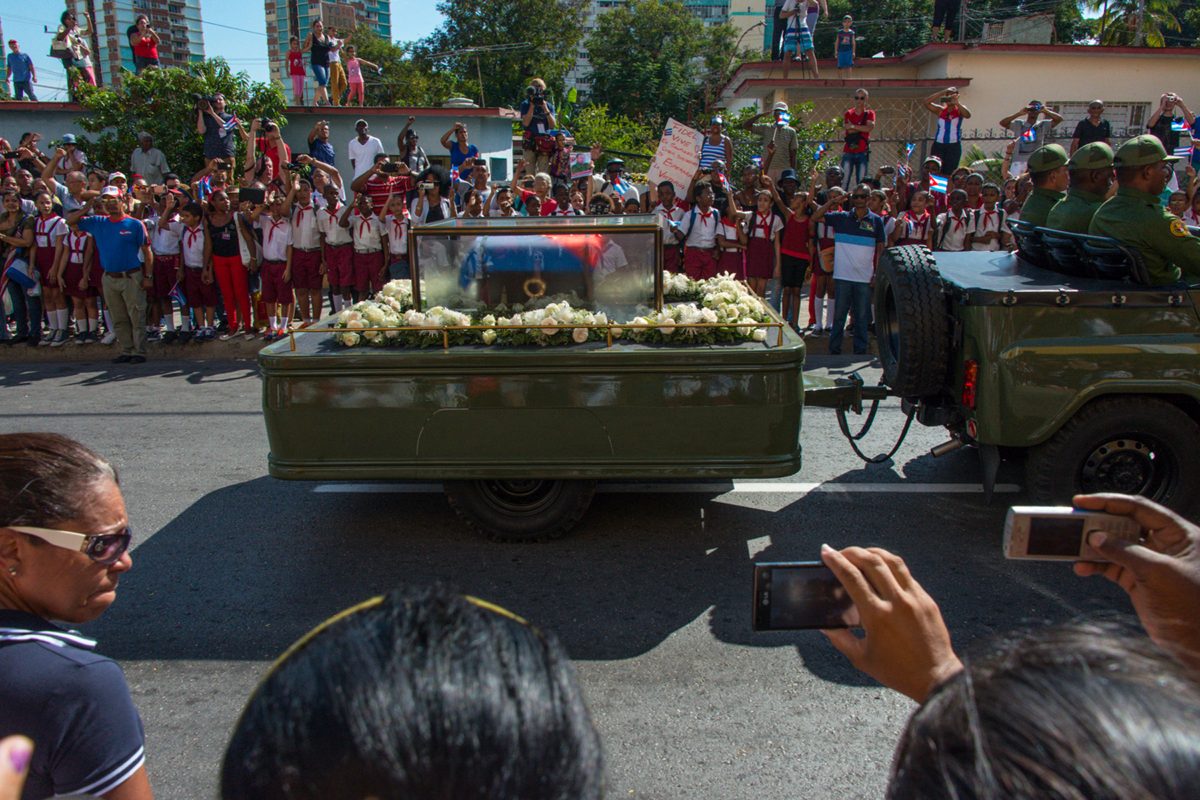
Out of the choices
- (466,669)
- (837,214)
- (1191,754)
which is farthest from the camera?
(837,214)

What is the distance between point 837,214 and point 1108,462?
558 centimetres

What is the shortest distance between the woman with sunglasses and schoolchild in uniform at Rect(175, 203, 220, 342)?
10051 millimetres

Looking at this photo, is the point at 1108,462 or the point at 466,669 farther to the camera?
the point at 1108,462

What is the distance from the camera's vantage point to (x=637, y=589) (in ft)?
15.9

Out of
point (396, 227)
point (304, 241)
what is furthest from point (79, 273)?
point (396, 227)

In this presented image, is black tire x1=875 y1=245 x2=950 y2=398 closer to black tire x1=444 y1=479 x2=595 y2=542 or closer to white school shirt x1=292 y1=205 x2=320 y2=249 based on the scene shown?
black tire x1=444 y1=479 x2=595 y2=542

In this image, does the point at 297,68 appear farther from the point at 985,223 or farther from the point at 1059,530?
the point at 1059,530

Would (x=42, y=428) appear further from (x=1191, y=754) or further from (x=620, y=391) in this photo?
(x=1191, y=754)

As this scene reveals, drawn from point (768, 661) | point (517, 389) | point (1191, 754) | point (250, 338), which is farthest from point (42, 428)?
point (1191, 754)

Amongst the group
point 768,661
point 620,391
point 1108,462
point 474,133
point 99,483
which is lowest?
point 768,661

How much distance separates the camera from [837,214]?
10242 mm

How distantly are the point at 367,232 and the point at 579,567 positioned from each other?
7136mm

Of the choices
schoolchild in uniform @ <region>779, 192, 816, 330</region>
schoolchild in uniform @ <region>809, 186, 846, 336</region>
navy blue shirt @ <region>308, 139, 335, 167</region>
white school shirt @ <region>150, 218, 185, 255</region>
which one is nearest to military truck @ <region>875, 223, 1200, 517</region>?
schoolchild in uniform @ <region>809, 186, 846, 336</region>

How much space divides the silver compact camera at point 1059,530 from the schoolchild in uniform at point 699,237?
9.32 m
